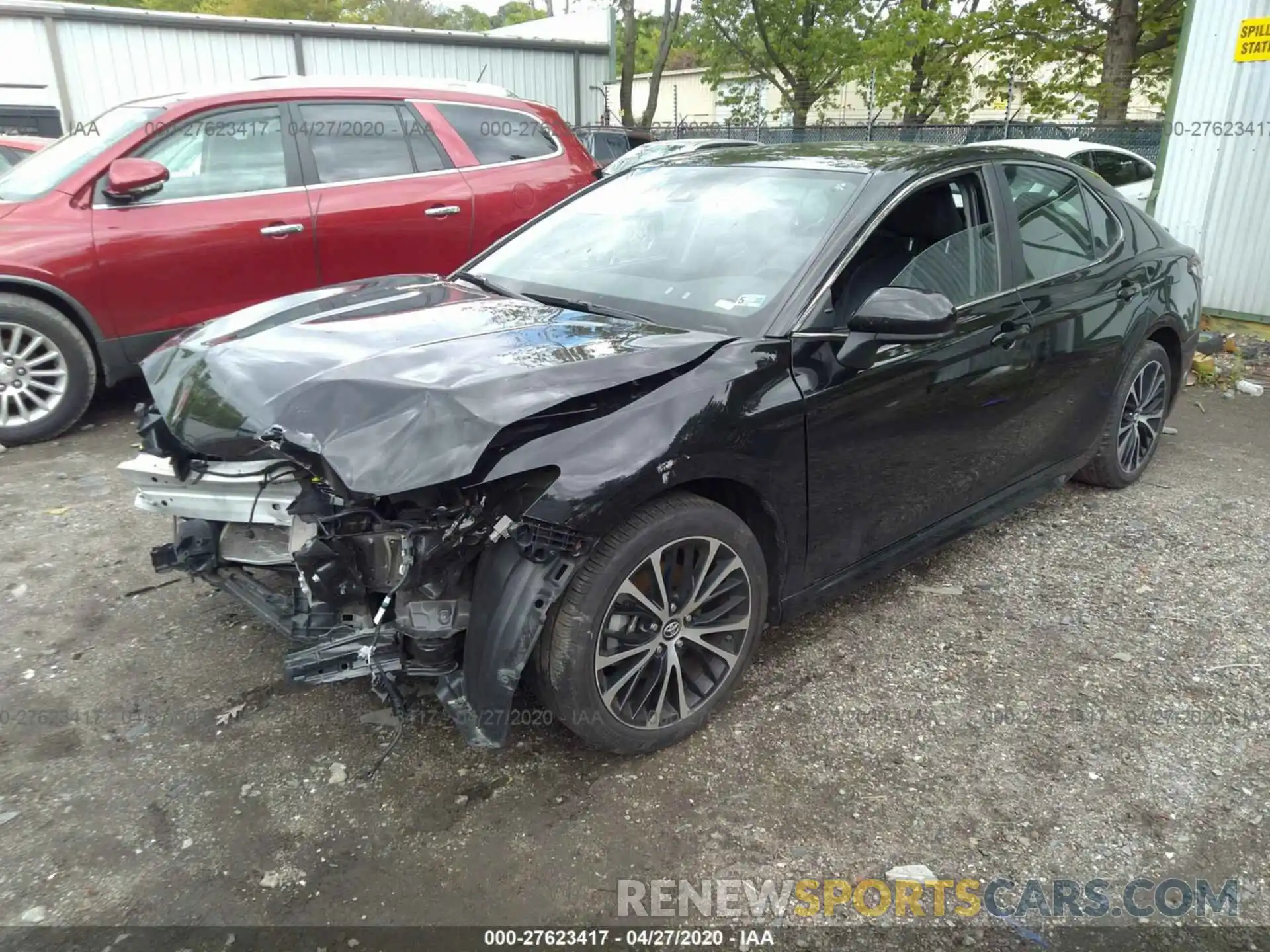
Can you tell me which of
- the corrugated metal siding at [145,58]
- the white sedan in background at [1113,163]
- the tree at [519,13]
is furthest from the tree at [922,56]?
the tree at [519,13]

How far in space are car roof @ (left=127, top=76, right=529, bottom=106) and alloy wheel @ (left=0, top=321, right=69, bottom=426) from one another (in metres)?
1.64

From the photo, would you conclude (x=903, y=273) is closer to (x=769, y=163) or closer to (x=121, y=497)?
(x=769, y=163)

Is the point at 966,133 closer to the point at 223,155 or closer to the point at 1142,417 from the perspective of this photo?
the point at 1142,417

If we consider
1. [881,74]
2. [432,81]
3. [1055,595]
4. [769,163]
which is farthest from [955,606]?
[881,74]

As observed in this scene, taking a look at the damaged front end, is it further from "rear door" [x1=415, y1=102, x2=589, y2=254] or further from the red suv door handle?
"rear door" [x1=415, y1=102, x2=589, y2=254]

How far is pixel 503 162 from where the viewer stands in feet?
21.2


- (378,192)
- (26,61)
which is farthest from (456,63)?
(378,192)

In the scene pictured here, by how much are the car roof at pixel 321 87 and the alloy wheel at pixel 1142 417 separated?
15.7 feet

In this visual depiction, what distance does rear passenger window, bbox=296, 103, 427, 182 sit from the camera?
5.81 metres

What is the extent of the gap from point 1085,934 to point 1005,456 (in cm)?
197

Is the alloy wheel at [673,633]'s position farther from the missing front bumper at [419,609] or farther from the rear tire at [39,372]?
the rear tire at [39,372]

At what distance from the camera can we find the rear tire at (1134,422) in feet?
14.4

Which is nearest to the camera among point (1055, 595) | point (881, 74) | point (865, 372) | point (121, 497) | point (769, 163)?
point (865, 372)

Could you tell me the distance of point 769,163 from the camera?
352 cm
